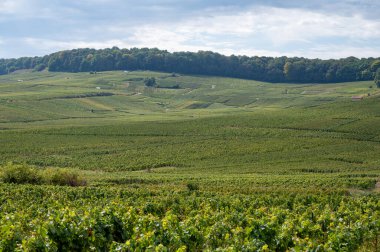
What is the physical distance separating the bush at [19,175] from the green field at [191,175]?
264 inches

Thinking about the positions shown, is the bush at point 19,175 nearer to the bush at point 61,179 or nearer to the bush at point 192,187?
the bush at point 61,179

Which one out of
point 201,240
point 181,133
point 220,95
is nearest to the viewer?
point 201,240

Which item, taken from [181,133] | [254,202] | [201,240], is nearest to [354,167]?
[254,202]

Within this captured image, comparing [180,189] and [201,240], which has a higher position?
[201,240]

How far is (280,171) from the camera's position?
226 feet

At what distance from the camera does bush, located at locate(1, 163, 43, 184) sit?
54.4m

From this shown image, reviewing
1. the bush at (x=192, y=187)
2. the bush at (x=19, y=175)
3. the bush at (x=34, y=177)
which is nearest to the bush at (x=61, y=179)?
the bush at (x=34, y=177)

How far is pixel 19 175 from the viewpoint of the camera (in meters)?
54.4

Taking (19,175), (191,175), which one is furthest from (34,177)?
(191,175)

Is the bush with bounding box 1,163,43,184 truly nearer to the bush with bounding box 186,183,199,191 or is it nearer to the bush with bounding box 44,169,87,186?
the bush with bounding box 44,169,87,186

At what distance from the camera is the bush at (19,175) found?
5438 cm

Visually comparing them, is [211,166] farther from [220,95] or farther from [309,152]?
[220,95]

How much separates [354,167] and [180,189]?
32.6m

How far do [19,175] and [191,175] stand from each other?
21.4 metres
